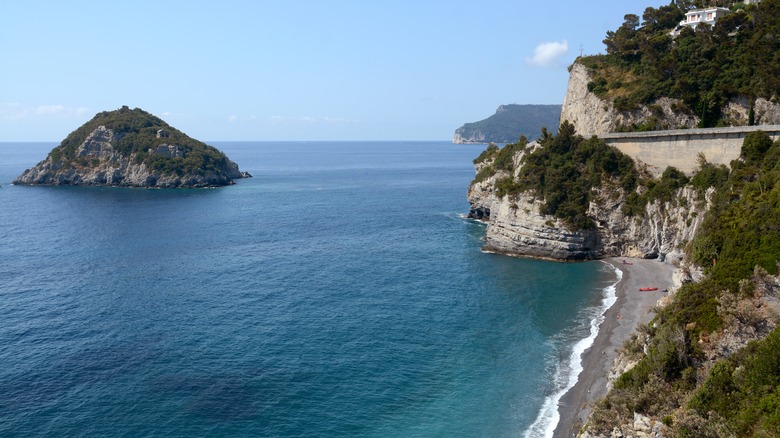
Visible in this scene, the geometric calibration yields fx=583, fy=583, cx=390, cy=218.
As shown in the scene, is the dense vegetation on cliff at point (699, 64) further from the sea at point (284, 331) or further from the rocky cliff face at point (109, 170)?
the rocky cliff face at point (109, 170)

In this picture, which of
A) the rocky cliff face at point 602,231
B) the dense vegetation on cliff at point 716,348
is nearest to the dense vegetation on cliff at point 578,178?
the rocky cliff face at point 602,231

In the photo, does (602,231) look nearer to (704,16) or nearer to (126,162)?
(704,16)

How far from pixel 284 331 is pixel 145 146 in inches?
5385

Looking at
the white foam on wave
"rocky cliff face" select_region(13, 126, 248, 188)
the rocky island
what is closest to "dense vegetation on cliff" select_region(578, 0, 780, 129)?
the white foam on wave

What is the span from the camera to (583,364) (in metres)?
43.6

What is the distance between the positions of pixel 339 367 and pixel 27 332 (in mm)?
27324

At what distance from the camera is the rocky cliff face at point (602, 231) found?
2712 inches

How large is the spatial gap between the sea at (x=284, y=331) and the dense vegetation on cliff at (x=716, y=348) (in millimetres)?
8376

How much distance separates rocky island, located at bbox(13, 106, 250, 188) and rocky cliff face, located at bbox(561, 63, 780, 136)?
358ft

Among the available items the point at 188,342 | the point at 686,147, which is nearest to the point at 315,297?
the point at 188,342

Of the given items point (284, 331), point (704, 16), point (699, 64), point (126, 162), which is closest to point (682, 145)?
point (699, 64)

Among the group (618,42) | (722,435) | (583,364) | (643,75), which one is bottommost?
(583,364)

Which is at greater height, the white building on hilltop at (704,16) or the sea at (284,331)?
the white building on hilltop at (704,16)

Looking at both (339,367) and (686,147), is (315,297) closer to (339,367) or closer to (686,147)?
(339,367)
